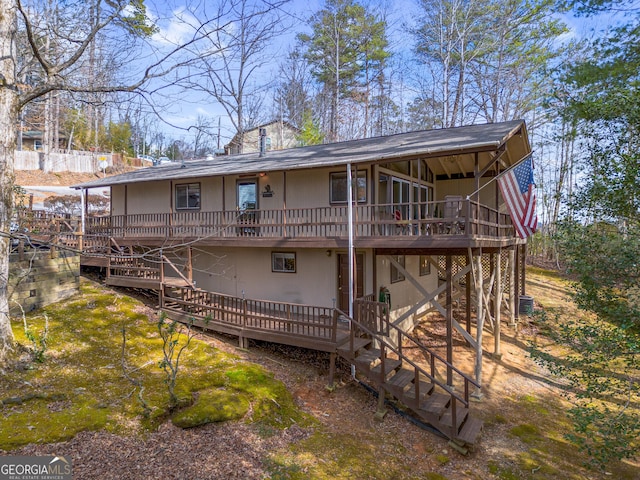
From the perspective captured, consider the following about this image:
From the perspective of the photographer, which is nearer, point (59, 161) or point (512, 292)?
point (512, 292)

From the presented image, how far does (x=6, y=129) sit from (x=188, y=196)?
848 centimetres

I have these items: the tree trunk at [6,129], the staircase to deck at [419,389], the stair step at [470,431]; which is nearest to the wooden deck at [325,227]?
the staircase to deck at [419,389]

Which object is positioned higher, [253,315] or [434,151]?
[434,151]

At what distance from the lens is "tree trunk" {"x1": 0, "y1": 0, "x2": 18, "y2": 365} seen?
7977mm

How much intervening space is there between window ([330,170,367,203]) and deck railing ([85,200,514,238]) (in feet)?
1.38

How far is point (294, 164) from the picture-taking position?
1227 cm

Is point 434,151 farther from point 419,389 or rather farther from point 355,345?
point 419,389

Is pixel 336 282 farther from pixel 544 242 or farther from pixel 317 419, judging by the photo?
pixel 544 242

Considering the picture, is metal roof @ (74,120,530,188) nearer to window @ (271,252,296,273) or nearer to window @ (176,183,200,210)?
window @ (176,183,200,210)

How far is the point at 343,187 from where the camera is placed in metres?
13.0

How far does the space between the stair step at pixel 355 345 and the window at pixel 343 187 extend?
15.1 feet

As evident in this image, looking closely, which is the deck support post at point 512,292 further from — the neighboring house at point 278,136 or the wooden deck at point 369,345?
the neighboring house at point 278,136

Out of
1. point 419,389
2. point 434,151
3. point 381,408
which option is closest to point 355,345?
point 381,408

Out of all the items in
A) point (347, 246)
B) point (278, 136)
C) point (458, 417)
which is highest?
point (278, 136)
